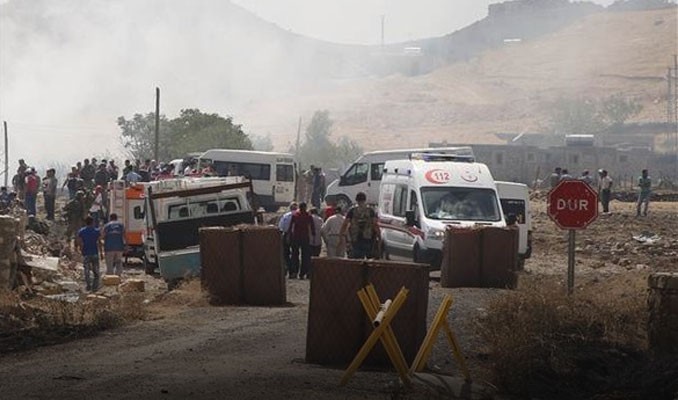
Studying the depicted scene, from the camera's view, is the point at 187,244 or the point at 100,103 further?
the point at 100,103

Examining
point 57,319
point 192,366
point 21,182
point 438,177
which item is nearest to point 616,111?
point 21,182

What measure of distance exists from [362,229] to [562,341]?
30.9ft

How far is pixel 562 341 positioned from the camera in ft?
57.2

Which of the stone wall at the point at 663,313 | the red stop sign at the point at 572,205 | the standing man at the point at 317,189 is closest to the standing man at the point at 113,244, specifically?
the red stop sign at the point at 572,205

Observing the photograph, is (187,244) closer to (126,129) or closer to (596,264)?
(596,264)

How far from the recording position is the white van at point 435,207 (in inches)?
1120

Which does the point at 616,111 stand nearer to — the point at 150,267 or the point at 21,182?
the point at 21,182

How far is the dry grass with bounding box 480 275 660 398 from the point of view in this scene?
15.5 metres

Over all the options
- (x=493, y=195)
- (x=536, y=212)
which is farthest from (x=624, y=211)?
(x=493, y=195)

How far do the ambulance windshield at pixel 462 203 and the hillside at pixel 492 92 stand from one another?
9674cm

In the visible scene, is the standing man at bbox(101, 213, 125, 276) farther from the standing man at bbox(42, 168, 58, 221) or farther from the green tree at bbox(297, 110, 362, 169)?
the green tree at bbox(297, 110, 362, 169)

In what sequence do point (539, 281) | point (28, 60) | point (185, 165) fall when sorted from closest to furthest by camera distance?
point (539, 281)
point (185, 165)
point (28, 60)

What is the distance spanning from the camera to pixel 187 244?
89.6 feet

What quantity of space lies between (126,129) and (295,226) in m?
68.1
